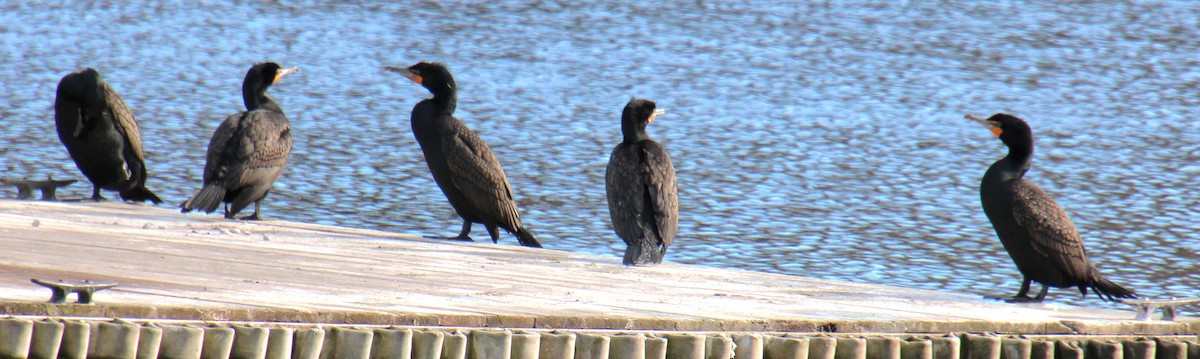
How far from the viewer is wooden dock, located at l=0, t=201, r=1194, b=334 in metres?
4.66

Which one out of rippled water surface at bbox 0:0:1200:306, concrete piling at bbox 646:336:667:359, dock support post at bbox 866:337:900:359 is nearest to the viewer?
concrete piling at bbox 646:336:667:359

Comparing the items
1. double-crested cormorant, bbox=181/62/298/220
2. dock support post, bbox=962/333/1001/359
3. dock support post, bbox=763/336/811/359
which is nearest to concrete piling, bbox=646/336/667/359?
dock support post, bbox=763/336/811/359

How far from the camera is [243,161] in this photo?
27.5 ft

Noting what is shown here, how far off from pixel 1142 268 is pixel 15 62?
13659 mm

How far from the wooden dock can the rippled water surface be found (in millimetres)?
2870

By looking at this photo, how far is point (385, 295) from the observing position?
5.29 m

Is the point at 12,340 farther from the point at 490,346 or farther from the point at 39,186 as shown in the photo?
the point at 39,186

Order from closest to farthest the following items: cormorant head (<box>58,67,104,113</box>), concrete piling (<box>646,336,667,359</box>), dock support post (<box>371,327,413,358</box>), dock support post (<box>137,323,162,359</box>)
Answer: dock support post (<box>137,323,162,359</box>)
dock support post (<box>371,327,413,358</box>)
concrete piling (<box>646,336,667,359</box>)
cormorant head (<box>58,67,104,113</box>)

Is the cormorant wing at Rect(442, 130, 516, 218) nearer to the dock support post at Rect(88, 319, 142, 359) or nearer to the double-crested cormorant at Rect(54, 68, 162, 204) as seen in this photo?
the double-crested cormorant at Rect(54, 68, 162, 204)

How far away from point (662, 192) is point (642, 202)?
0.11 m

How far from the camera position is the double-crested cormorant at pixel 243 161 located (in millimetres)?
8344

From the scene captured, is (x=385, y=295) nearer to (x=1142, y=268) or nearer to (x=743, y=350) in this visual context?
(x=743, y=350)

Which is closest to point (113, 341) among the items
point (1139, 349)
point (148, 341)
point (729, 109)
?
point (148, 341)

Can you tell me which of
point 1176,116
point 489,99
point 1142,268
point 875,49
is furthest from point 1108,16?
point 1142,268
